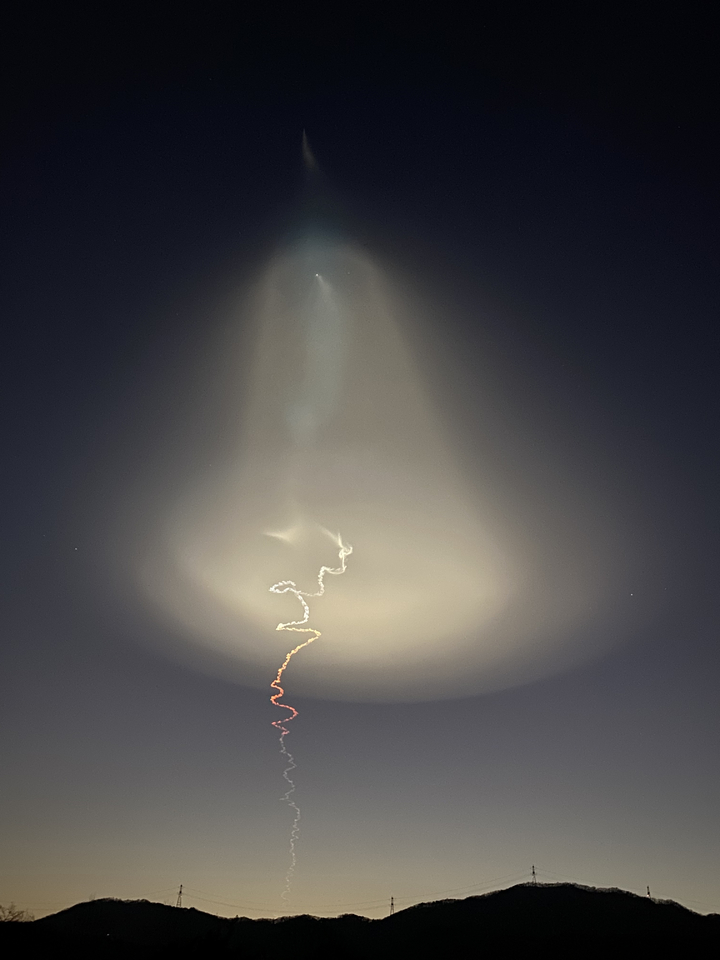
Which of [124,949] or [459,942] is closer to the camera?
[124,949]

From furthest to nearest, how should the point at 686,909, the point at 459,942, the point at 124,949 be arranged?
the point at 686,909, the point at 459,942, the point at 124,949

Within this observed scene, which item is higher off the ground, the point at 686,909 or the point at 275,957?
the point at 686,909

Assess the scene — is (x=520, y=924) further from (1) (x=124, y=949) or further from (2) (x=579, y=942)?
(1) (x=124, y=949)

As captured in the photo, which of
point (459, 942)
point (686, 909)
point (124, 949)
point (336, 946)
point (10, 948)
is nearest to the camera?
point (10, 948)

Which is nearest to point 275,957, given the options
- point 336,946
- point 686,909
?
point 336,946

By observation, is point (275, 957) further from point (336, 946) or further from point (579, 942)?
point (579, 942)

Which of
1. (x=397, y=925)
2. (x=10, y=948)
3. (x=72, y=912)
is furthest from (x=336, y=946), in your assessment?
(x=72, y=912)
